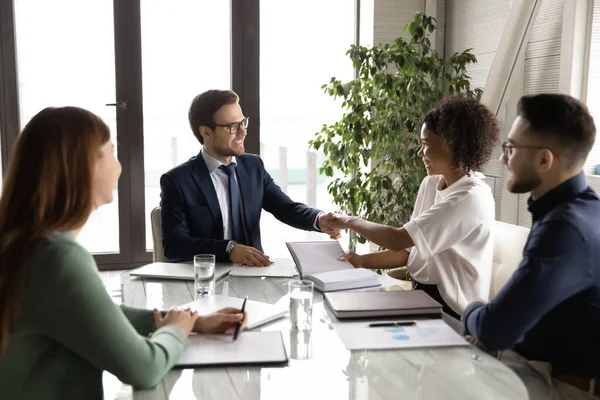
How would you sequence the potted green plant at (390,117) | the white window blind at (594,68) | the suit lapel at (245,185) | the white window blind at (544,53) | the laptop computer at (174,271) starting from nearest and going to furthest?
1. the laptop computer at (174,271)
2. the suit lapel at (245,185)
3. the white window blind at (594,68)
4. the white window blind at (544,53)
5. the potted green plant at (390,117)

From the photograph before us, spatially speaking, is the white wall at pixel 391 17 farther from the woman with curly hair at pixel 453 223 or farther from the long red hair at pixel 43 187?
the long red hair at pixel 43 187

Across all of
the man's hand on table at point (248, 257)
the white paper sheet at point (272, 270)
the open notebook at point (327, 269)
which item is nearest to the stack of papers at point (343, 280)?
the open notebook at point (327, 269)

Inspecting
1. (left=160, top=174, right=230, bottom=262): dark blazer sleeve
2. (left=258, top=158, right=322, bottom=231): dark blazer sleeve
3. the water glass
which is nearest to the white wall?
(left=258, top=158, right=322, bottom=231): dark blazer sleeve

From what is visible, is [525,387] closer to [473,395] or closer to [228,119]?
[473,395]

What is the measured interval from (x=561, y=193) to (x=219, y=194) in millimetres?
1477

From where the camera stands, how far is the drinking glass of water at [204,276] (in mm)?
1762

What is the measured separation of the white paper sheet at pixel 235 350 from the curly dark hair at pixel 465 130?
101cm

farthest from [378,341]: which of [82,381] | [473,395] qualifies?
[82,381]

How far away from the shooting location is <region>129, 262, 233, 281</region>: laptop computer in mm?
1995

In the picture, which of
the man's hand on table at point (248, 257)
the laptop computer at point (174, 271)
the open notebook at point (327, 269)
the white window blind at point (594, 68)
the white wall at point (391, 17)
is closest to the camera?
the open notebook at point (327, 269)

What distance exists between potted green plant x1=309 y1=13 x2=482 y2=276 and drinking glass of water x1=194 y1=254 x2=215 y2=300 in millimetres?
1961

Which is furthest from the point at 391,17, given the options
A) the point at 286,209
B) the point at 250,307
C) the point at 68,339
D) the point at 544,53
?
the point at 68,339

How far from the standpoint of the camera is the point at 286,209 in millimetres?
2703

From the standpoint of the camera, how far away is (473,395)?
3.72 ft
